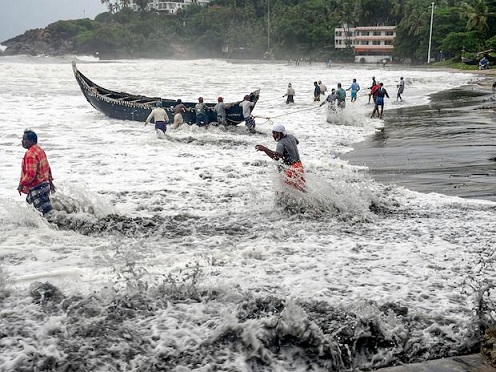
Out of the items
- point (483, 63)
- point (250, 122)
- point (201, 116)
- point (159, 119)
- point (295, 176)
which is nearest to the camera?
point (295, 176)

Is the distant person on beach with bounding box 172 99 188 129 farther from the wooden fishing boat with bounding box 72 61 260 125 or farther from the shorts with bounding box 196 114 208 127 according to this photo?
the shorts with bounding box 196 114 208 127

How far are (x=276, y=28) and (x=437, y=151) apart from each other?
9685cm

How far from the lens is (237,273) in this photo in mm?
6383

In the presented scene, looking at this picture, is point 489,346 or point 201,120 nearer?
point 489,346

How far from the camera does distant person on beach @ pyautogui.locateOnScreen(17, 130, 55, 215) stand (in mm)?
7465

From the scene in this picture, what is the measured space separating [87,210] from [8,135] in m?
11.2

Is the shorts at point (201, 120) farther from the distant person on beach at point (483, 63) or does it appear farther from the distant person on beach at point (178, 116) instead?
the distant person on beach at point (483, 63)

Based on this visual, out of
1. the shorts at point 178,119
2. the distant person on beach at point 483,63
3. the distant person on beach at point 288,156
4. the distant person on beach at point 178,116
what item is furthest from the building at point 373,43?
the distant person on beach at point 288,156

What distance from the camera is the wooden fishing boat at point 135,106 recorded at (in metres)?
19.1

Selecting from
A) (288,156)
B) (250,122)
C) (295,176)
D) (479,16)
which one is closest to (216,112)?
(250,122)

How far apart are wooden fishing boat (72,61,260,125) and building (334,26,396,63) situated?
68488 millimetres

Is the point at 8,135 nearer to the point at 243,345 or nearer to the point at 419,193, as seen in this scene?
the point at 419,193

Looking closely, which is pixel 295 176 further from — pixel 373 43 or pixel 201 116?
pixel 373 43

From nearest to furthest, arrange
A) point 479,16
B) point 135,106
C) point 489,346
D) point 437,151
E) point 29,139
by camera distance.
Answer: point 489,346 → point 29,139 → point 437,151 → point 135,106 → point 479,16
